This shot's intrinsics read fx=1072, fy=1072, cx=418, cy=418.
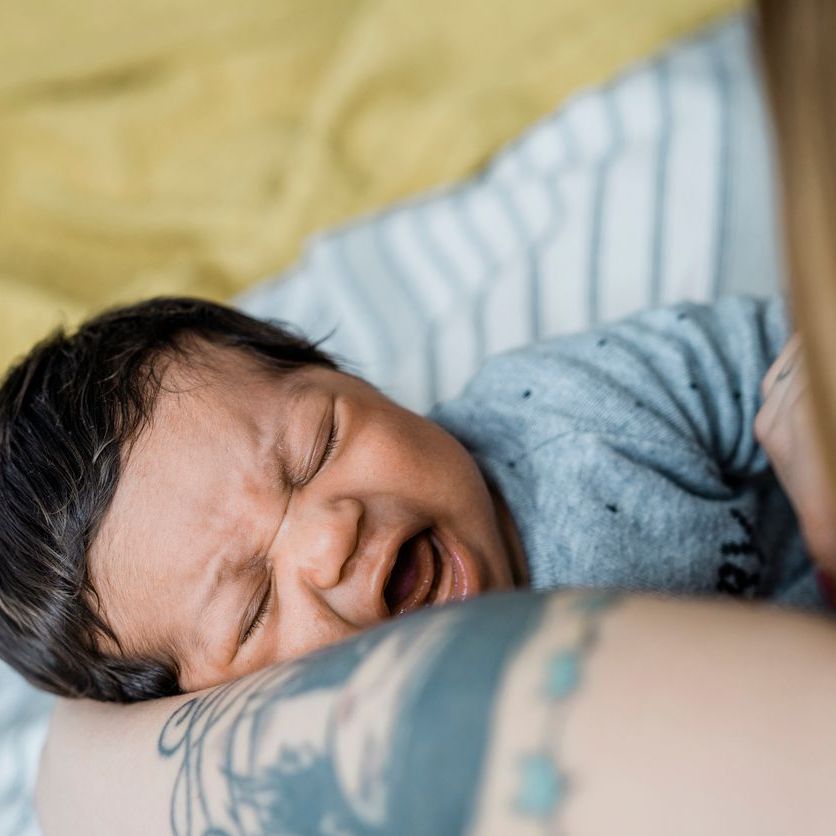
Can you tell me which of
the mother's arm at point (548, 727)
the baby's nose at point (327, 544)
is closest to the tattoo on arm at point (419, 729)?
the mother's arm at point (548, 727)

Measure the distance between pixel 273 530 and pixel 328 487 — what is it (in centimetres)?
6

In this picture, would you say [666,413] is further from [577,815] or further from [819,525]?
[577,815]

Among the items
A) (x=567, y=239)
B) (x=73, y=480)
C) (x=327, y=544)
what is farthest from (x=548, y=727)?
(x=567, y=239)

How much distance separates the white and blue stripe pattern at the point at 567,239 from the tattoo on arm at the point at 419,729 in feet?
2.63

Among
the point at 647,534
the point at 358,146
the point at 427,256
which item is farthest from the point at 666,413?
the point at 358,146

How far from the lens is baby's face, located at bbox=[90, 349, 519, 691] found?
0.79 meters

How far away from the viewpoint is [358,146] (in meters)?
1.53

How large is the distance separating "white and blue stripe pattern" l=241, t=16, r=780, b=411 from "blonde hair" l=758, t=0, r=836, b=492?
92 centimetres

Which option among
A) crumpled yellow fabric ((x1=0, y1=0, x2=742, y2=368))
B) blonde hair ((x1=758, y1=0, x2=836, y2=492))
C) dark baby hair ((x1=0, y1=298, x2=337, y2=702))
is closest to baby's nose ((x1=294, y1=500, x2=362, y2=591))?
dark baby hair ((x1=0, y1=298, x2=337, y2=702))

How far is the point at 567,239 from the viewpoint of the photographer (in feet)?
4.29

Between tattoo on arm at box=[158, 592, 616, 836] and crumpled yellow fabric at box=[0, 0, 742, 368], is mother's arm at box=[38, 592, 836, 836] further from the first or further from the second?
Result: crumpled yellow fabric at box=[0, 0, 742, 368]

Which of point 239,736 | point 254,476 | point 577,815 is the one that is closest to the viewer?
point 577,815

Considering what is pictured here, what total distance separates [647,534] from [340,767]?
53 cm

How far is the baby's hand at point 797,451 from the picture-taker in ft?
2.32
